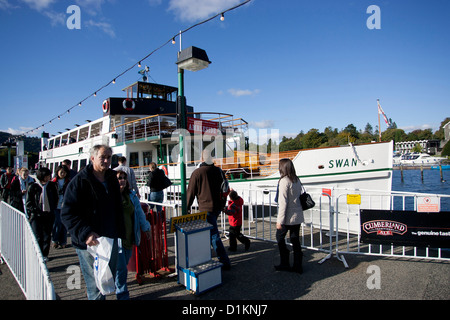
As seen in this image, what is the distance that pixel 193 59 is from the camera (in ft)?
14.0

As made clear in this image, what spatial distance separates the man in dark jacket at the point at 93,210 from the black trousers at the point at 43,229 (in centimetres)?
260

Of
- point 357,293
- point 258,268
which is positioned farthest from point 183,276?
→ point 357,293

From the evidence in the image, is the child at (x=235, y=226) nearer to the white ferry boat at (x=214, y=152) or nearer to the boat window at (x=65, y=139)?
the white ferry boat at (x=214, y=152)

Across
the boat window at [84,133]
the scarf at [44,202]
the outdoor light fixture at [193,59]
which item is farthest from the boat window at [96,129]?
the outdoor light fixture at [193,59]

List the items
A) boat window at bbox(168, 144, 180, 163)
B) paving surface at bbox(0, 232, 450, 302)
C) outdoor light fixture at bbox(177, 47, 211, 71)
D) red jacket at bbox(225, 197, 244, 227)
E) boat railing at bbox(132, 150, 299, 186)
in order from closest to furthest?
1. paving surface at bbox(0, 232, 450, 302)
2. outdoor light fixture at bbox(177, 47, 211, 71)
3. red jacket at bbox(225, 197, 244, 227)
4. boat railing at bbox(132, 150, 299, 186)
5. boat window at bbox(168, 144, 180, 163)

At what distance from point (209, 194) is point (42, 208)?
3261 mm

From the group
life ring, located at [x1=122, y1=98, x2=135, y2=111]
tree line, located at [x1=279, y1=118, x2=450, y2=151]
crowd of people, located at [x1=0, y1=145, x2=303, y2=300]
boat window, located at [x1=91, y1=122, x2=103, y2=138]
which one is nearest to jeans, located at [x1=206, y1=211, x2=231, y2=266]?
crowd of people, located at [x1=0, y1=145, x2=303, y2=300]

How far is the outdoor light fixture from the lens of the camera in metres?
4.27

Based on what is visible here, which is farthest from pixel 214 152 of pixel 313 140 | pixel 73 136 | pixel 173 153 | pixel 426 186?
pixel 313 140

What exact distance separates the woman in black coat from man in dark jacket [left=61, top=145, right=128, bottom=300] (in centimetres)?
264

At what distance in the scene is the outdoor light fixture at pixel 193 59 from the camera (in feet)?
14.0

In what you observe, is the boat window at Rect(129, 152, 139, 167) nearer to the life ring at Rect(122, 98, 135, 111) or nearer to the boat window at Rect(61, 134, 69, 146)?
the life ring at Rect(122, 98, 135, 111)

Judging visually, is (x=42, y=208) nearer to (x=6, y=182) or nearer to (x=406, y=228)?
(x=6, y=182)
